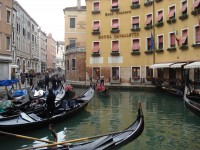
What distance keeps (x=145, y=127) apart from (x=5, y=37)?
1279 cm

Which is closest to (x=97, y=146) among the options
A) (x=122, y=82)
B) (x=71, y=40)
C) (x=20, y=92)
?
(x=20, y=92)

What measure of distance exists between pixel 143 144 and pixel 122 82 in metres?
15.9

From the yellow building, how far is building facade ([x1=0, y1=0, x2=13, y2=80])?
710 cm

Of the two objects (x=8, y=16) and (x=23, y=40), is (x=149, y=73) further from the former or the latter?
(x=23, y=40)

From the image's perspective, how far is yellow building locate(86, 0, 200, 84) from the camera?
18234 mm

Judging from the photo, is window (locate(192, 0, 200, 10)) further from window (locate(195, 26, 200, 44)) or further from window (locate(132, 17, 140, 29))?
window (locate(132, 17, 140, 29))

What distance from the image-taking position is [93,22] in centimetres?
2380

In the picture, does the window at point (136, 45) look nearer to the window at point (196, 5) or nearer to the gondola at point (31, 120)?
the window at point (196, 5)

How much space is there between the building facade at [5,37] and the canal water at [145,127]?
809cm

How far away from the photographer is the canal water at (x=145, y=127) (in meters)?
6.80

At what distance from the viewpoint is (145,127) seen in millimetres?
8602

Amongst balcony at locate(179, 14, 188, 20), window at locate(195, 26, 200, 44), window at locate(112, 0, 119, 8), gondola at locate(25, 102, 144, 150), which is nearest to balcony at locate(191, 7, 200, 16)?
balcony at locate(179, 14, 188, 20)

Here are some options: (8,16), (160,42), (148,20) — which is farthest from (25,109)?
(148,20)

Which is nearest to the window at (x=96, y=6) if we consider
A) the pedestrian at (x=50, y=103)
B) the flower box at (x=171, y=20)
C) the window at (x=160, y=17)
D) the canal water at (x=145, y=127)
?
the window at (x=160, y=17)
